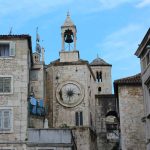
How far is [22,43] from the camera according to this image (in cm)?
3784

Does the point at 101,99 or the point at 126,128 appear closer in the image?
the point at 126,128

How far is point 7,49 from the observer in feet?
124

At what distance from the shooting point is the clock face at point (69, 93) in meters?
54.9

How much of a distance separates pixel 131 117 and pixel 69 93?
46.6ft

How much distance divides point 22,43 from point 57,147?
29.1 ft

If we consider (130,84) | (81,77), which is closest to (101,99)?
(81,77)

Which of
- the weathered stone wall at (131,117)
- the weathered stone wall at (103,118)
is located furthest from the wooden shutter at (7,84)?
the weathered stone wall at (103,118)

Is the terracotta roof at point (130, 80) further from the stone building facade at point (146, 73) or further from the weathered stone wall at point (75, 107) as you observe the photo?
the weathered stone wall at point (75, 107)

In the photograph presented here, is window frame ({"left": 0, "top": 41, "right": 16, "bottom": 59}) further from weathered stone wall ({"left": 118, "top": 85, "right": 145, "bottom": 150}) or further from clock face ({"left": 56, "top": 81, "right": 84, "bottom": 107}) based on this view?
clock face ({"left": 56, "top": 81, "right": 84, "bottom": 107})

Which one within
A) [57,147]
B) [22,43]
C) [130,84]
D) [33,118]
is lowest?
[57,147]

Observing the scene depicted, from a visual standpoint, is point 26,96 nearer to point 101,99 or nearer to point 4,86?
point 4,86

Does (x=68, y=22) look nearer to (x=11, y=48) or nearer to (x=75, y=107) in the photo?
(x=75, y=107)

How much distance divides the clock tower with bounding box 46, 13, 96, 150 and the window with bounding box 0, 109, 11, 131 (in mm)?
17705

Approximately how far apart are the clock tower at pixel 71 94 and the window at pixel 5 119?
58.1 ft
